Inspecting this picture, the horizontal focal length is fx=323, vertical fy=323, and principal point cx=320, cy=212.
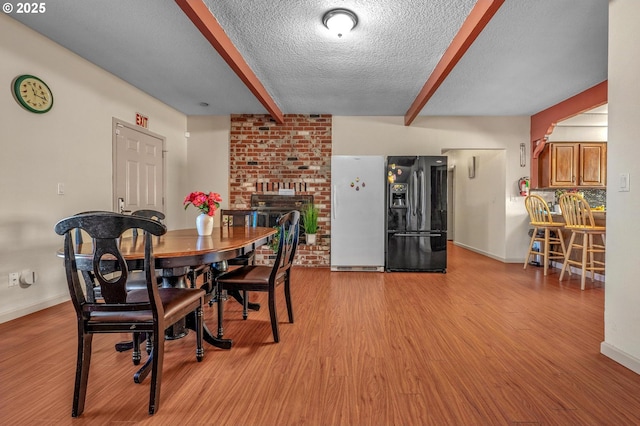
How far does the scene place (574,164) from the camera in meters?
4.89

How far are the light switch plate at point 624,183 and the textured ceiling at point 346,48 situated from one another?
4.30ft

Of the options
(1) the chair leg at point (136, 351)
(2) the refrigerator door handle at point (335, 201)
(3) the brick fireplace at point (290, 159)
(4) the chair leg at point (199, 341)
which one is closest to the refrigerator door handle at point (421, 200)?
(2) the refrigerator door handle at point (335, 201)

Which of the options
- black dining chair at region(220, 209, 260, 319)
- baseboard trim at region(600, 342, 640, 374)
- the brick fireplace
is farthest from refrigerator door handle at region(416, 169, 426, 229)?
baseboard trim at region(600, 342, 640, 374)

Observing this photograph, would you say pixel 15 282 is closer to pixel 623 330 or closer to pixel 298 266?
pixel 298 266

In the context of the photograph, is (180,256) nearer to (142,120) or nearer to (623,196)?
(623,196)

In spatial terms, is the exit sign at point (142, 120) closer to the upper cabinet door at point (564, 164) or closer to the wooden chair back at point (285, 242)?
the wooden chair back at point (285, 242)

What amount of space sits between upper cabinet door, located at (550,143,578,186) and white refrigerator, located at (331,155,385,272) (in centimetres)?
265

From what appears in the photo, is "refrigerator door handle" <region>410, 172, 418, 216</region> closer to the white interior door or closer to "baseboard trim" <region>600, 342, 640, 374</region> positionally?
"baseboard trim" <region>600, 342, 640, 374</region>

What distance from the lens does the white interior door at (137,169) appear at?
12.4 ft

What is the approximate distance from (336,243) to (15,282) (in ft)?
11.1

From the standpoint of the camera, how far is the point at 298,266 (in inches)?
201

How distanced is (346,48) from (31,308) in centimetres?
357

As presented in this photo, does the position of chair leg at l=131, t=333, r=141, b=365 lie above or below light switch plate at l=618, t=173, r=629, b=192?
below

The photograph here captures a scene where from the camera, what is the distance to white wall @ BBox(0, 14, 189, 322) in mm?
2586
